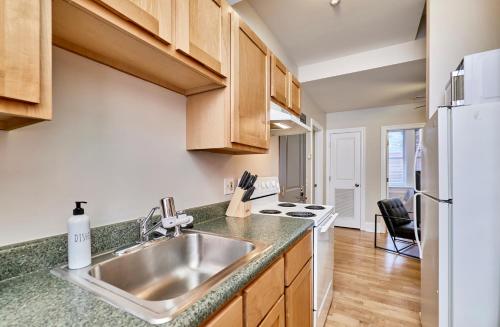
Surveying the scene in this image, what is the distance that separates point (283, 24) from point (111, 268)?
234 cm

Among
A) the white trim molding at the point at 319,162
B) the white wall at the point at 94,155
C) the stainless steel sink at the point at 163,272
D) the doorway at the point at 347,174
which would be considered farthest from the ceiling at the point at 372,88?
the stainless steel sink at the point at 163,272

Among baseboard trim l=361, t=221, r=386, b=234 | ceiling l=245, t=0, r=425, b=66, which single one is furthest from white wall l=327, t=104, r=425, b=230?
ceiling l=245, t=0, r=425, b=66

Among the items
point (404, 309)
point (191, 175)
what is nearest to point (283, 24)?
point (191, 175)

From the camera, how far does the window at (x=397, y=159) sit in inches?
217

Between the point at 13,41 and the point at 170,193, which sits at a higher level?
the point at 13,41

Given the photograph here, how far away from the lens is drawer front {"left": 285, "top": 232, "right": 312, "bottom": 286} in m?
1.11

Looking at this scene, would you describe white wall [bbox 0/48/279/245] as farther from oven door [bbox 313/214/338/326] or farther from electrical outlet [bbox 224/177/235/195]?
oven door [bbox 313/214/338/326]

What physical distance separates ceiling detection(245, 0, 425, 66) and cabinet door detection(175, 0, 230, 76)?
1082 mm

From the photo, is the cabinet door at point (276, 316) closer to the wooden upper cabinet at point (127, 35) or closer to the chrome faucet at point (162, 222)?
the chrome faucet at point (162, 222)

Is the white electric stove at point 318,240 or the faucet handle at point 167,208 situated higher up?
the faucet handle at point 167,208

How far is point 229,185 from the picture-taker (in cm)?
172

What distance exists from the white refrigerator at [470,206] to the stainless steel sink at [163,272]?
978mm

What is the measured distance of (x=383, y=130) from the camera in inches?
171

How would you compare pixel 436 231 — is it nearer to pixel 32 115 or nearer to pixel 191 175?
pixel 191 175
